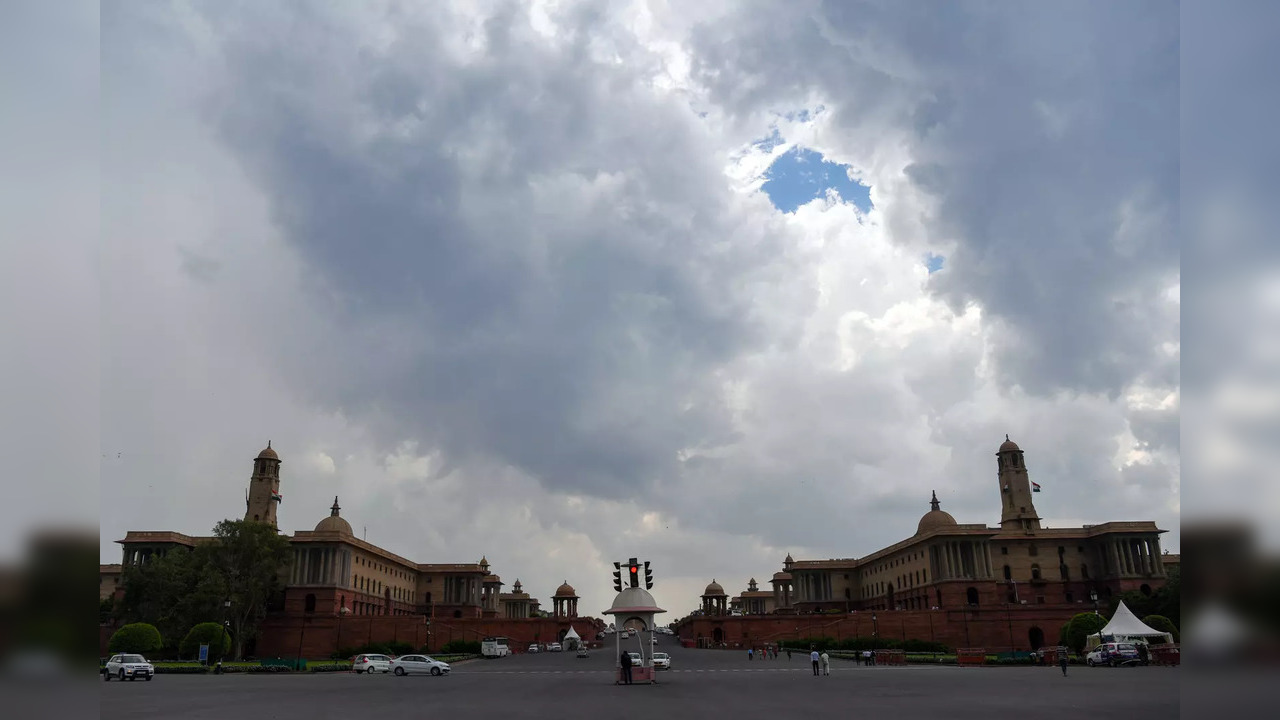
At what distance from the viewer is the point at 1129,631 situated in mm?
45156

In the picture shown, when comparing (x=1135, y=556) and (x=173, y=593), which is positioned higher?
(x=1135, y=556)

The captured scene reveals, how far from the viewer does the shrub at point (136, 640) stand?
55969 millimetres

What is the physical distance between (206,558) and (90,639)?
69.7m

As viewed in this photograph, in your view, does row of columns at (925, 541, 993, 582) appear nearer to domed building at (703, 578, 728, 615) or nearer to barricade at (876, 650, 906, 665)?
barricade at (876, 650, 906, 665)

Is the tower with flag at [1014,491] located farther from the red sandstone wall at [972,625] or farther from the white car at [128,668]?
the white car at [128,668]

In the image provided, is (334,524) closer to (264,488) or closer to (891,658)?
(264,488)

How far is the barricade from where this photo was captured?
54816 mm

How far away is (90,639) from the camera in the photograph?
4414 mm

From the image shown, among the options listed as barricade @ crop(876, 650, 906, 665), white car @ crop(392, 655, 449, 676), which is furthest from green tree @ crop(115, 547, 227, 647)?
barricade @ crop(876, 650, 906, 665)

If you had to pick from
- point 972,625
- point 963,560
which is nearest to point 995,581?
point 963,560

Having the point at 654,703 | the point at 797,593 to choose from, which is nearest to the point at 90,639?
the point at 654,703

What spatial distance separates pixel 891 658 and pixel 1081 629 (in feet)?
41.9

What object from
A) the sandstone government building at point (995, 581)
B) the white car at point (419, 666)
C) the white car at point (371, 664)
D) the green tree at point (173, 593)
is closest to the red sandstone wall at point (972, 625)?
the sandstone government building at point (995, 581)

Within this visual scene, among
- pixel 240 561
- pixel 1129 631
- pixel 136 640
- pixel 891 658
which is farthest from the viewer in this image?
pixel 240 561
